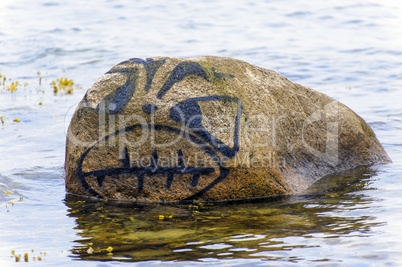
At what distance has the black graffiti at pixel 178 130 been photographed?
204 inches

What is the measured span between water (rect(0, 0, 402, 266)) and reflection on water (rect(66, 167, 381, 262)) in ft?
0.05

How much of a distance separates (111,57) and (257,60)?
15.1 ft

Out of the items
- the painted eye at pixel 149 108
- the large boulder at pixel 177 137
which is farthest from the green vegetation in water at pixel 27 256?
the painted eye at pixel 149 108

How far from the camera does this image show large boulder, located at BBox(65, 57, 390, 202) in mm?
5191

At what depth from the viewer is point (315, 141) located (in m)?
6.14

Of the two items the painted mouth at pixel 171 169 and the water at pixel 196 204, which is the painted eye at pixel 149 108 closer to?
the painted mouth at pixel 171 169

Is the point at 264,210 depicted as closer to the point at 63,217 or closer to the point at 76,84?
the point at 63,217

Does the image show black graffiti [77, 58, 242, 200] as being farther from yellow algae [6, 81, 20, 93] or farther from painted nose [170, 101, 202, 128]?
yellow algae [6, 81, 20, 93]

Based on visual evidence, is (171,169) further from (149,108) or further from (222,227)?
(222,227)

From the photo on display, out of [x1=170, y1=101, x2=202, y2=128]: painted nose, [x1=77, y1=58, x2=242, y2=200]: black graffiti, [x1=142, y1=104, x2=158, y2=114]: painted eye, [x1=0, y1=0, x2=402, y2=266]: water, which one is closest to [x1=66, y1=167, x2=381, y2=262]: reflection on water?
[x1=0, y1=0, x2=402, y2=266]: water

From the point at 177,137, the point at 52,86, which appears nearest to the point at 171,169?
the point at 177,137

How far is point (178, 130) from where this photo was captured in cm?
519

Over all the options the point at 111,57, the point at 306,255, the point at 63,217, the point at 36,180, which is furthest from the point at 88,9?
the point at 306,255

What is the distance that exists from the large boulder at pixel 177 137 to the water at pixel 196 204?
28cm
